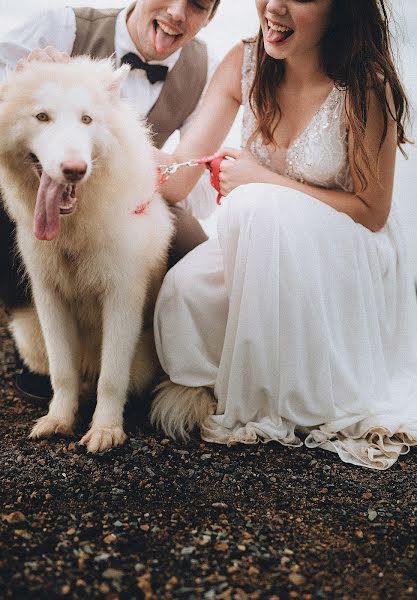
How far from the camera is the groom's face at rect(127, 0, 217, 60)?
2807 millimetres

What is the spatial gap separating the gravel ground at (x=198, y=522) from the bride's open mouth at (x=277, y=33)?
1.53 m

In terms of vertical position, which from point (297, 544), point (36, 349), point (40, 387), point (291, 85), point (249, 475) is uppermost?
point (291, 85)

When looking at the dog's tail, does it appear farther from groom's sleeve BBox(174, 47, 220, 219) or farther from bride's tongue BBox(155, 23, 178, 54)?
bride's tongue BBox(155, 23, 178, 54)

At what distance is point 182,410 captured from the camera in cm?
241

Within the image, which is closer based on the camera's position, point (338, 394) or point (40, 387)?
point (338, 394)

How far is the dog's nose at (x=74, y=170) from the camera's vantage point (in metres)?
1.82

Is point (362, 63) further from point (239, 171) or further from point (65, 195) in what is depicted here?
point (65, 195)

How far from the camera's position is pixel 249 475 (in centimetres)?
209

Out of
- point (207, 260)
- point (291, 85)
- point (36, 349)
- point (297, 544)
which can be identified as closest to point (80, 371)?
point (36, 349)

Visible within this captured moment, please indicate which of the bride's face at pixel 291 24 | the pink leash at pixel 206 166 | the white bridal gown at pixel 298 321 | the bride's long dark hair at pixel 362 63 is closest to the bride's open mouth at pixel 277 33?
the bride's face at pixel 291 24

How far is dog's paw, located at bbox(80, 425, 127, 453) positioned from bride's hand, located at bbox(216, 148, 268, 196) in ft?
3.48

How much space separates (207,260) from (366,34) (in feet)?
3.39

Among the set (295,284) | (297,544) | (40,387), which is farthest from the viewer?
Result: (40,387)

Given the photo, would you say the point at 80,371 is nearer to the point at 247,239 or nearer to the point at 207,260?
the point at 207,260
